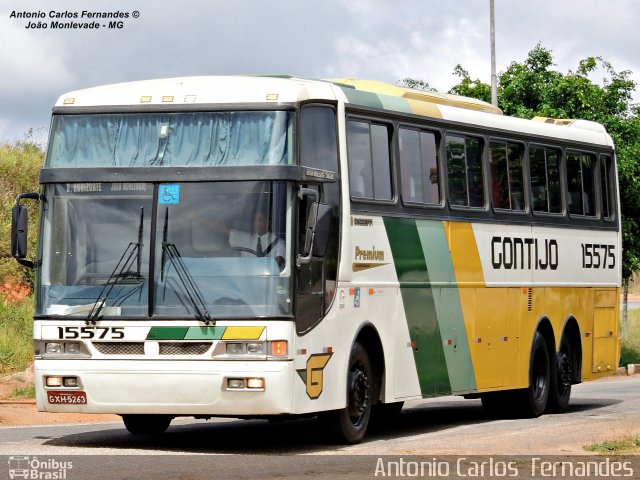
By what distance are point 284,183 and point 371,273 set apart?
208 centimetres

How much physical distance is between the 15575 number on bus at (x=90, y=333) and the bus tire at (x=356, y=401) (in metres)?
2.42

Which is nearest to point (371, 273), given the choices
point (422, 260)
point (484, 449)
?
point (422, 260)

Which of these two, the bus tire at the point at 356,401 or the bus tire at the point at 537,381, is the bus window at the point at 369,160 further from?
the bus tire at the point at 537,381

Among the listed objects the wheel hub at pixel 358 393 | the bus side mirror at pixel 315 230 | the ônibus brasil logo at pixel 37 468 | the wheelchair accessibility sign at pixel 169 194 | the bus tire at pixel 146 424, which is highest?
the wheelchair accessibility sign at pixel 169 194

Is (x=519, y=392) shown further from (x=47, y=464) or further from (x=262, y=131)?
(x=47, y=464)

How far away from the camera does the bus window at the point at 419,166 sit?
16891mm

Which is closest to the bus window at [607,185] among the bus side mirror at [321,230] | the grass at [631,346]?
the bus side mirror at [321,230]

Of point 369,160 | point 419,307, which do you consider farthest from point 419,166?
point 419,307

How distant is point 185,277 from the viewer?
46.5 feet

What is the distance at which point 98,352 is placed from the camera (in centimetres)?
1433

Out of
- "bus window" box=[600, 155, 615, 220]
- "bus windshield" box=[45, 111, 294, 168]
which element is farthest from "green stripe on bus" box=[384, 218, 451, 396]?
"bus window" box=[600, 155, 615, 220]

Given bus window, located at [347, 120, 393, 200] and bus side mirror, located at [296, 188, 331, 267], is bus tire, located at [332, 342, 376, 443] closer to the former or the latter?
bus side mirror, located at [296, 188, 331, 267]

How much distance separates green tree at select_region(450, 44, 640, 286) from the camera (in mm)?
33250

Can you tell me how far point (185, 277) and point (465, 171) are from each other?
17.8 ft
